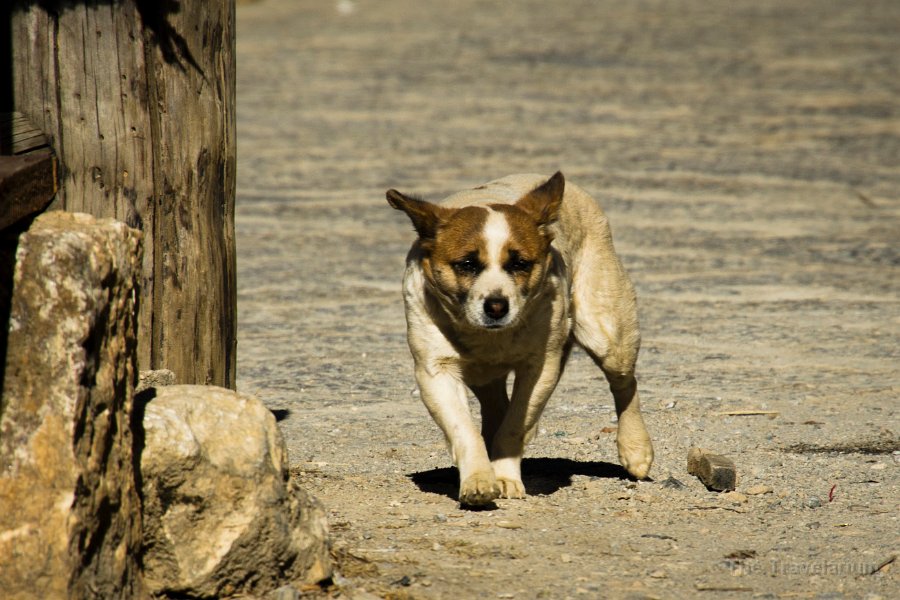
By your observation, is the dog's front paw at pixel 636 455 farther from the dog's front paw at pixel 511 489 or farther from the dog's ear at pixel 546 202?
the dog's ear at pixel 546 202

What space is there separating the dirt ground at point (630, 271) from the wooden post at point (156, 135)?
0.99m

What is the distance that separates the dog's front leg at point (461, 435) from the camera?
5.69m

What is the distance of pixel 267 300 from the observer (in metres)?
10.5

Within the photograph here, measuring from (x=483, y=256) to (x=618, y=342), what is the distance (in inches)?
43.0

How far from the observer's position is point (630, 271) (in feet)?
37.7

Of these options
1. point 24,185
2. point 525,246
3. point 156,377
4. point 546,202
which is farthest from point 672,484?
point 24,185

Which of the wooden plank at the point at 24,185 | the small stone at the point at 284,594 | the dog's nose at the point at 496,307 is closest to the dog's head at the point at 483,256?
the dog's nose at the point at 496,307

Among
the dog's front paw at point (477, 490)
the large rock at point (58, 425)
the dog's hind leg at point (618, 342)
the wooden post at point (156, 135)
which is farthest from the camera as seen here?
the dog's hind leg at point (618, 342)

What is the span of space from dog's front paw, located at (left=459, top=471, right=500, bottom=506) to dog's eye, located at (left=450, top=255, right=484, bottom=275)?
0.87 meters

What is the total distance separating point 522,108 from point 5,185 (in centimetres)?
1520

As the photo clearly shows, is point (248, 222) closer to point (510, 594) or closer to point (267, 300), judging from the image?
point (267, 300)

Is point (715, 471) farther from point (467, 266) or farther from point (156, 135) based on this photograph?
point (156, 135)

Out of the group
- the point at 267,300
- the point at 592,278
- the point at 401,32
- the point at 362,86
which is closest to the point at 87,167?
the point at 592,278

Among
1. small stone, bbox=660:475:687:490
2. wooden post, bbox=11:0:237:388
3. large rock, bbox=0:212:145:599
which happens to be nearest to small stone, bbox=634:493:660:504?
small stone, bbox=660:475:687:490
